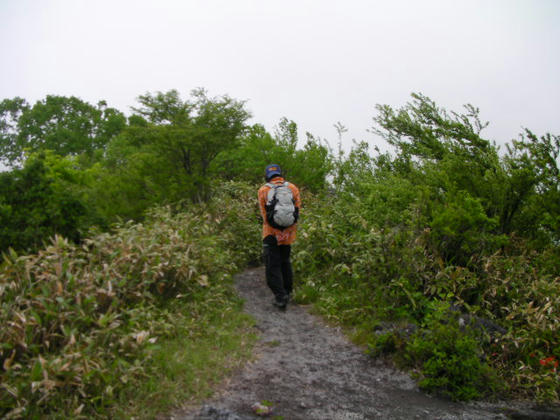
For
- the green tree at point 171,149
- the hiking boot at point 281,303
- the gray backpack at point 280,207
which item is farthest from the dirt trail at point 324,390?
the green tree at point 171,149

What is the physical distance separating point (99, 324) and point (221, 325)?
Result: 1.64 metres

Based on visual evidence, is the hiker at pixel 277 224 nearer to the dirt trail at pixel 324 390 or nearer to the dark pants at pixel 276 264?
the dark pants at pixel 276 264

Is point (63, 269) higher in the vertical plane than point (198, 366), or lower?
higher

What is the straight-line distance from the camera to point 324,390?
3469 mm

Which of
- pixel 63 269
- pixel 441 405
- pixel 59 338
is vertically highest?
pixel 63 269

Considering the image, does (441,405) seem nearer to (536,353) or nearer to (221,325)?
(536,353)

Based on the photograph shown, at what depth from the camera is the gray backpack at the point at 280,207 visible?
5238mm

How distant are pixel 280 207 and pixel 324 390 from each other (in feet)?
7.77

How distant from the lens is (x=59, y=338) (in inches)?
128

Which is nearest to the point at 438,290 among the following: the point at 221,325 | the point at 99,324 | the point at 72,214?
the point at 221,325

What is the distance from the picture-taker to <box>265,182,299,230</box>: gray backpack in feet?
17.2

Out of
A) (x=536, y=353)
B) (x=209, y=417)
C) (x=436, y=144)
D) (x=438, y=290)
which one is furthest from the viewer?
(x=436, y=144)

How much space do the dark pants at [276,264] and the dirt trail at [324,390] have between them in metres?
0.84

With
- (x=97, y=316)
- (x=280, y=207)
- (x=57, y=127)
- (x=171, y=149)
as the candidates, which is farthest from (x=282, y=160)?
(x=57, y=127)
